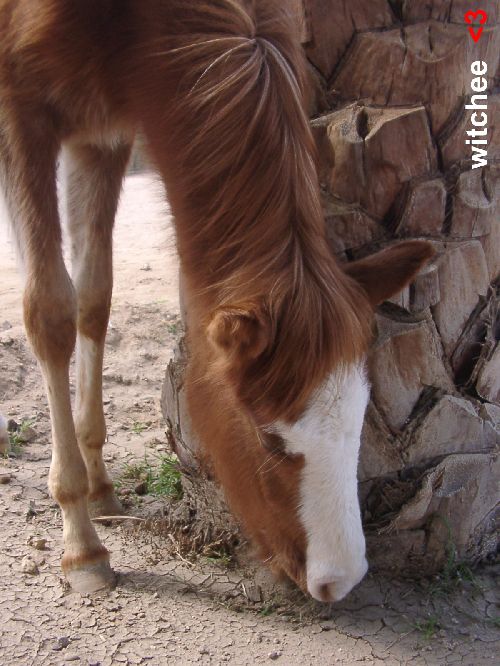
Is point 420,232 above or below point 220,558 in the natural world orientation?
above

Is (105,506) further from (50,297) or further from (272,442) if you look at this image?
(272,442)

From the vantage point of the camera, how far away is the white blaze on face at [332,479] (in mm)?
2514

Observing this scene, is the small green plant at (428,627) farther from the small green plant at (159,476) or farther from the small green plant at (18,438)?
the small green plant at (18,438)

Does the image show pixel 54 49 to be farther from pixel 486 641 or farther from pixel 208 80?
pixel 486 641

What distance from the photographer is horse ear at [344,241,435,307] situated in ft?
9.08

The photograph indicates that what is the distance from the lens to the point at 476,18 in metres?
Answer: 2.97

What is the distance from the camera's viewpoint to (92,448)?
157 inches

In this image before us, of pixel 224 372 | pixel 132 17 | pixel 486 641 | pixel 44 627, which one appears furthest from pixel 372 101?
pixel 44 627

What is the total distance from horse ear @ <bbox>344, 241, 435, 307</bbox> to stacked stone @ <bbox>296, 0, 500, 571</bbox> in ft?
1.03

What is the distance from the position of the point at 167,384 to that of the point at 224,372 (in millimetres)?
1103

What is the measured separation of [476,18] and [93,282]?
6.75ft

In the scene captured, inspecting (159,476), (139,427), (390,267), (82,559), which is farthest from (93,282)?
(390,267)

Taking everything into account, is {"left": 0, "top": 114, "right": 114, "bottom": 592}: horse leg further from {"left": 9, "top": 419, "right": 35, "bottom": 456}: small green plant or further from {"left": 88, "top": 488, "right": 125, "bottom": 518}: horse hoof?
{"left": 9, "top": 419, "right": 35, "bottom": 456}: small green plant

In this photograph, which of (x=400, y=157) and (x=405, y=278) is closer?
(x=405, y=278)
